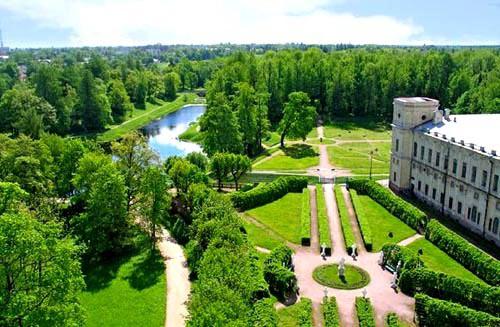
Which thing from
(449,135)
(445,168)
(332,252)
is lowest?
(332,252)

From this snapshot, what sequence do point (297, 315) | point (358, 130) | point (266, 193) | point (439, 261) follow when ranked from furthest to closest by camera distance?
point (358, 130)
point (266, 193)
point (439, 261)
point (297, 315)

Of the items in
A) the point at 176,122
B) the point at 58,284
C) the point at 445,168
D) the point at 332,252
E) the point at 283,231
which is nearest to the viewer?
the point at 58,284

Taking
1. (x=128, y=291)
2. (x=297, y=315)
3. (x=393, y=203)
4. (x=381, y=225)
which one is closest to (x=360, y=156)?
(x=393, y=203)

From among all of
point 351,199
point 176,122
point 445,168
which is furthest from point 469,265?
point 176,122

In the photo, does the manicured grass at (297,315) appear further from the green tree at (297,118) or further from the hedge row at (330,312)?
the green tree at (297,118)

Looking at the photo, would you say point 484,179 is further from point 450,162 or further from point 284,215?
point 284,215

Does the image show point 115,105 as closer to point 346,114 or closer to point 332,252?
point 346,114

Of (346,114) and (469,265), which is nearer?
(469,265)
